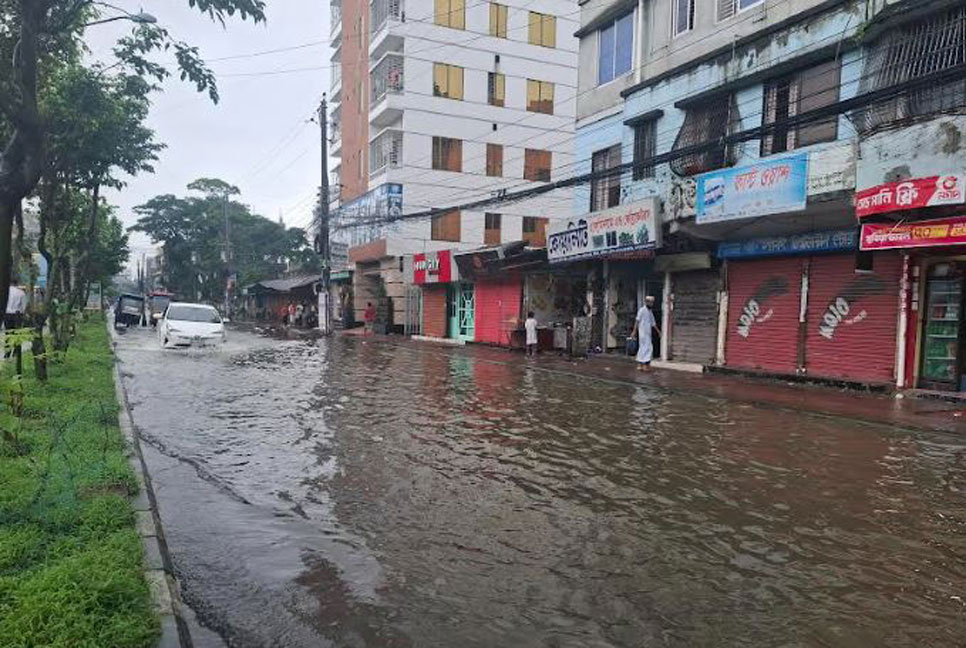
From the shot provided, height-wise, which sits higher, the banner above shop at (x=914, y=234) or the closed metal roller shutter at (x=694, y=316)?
the banner above shop at (x=914, y=234)

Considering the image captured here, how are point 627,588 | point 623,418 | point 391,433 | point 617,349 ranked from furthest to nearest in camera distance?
point 617,349
point 623,418
point 391,433
point 627,588

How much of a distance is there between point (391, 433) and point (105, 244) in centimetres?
3336

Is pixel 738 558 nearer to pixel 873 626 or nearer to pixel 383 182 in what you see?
pixel 873 626

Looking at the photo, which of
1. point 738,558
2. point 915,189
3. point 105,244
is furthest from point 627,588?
point 105,244

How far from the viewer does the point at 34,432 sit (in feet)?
23.3

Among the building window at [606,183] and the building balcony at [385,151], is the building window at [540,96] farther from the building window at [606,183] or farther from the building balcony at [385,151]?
the building window at [606,183]

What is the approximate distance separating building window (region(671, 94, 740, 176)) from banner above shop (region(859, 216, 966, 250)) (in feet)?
15.5

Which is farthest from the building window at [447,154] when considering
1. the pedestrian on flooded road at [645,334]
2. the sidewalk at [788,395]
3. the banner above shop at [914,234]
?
the banner above shop at [914,234]

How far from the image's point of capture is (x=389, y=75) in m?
35.2

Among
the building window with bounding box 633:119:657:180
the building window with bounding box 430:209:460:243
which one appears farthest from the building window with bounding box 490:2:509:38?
the building window with bounding box 633:119:657:180

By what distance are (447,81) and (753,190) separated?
2516cm

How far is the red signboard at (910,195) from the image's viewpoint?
10711 mm

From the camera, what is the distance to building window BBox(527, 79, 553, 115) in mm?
38594

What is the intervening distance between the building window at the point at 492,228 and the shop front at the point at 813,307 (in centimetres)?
2129
